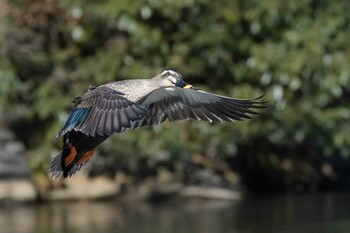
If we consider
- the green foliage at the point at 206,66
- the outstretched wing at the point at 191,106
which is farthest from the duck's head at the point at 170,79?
the green foliage at the point at 206,66

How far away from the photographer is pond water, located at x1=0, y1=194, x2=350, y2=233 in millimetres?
13273

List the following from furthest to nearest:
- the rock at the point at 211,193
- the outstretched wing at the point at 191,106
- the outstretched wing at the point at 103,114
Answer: the rock at the point at 211,193, the outstretched wing at the point at 191,106, the outstretched wing at the point at 103,114

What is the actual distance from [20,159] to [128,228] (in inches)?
160

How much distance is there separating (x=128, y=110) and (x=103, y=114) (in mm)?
212

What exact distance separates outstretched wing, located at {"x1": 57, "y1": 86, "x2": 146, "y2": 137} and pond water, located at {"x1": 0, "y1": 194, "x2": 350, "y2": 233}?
136 inches

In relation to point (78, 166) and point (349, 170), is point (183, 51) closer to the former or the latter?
point (349, 170)

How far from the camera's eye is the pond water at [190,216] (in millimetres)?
13273

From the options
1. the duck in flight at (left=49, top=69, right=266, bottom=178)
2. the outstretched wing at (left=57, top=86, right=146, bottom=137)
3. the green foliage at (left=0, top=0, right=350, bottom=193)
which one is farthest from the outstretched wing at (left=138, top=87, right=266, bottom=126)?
the green foliage at (left=0, top=0, right=350, bottom=193)

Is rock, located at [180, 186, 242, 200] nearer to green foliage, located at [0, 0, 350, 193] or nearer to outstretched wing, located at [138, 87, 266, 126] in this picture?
green foliage, located at [0, 0, 350, 193]

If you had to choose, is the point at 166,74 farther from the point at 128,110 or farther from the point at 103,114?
the point at 103,114

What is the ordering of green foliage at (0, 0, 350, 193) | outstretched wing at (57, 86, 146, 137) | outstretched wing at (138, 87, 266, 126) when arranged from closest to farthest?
1. outstretched wing at (57, 86, 146, 137)
2. outstretched wing at (138, 87, 266, 126)
3. green foliage at (0, 0, 350, 193)

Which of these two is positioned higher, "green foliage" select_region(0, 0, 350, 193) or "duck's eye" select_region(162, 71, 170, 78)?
"green foliage" select_region(0, 0, 350, 193)

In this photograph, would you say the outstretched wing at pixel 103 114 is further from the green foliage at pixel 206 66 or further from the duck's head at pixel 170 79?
the green foliage at pixel 206 66

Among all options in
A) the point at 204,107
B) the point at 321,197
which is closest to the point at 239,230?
the point at 204,107
